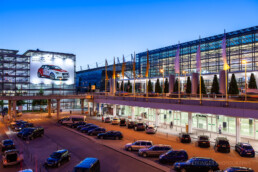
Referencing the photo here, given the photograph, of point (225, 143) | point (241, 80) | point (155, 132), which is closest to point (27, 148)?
point (155, 132)

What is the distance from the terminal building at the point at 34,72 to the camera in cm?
7425

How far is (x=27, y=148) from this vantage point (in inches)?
Answer: 995

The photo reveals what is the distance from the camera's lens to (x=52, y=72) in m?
82.3

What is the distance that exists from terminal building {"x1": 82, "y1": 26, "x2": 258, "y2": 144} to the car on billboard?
28036 millimetres

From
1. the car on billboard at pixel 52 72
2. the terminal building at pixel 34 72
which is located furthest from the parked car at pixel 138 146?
the car on billboard at pixel 52 72

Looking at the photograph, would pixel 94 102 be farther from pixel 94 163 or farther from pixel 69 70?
pixel 94 163

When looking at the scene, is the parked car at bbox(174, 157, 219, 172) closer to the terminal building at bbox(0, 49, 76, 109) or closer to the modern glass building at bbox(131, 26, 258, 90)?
the modern glass building at bbox(131, 26, 258, 90)

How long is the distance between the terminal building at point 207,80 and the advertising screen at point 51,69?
2783cm

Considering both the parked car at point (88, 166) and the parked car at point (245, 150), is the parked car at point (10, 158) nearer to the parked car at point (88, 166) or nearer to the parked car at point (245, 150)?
the parked car at point (88, 166)

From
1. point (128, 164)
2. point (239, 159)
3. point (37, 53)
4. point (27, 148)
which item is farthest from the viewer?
point (37, 53)

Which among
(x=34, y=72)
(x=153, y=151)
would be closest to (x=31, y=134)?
(x=153, y=151)

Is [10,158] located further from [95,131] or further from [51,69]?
[51,69]

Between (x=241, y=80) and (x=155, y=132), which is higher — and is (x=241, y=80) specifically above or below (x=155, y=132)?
above

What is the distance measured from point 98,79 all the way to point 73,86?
55.4 feet
